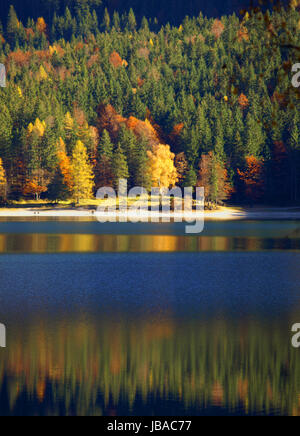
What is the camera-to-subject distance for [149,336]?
22.4 m

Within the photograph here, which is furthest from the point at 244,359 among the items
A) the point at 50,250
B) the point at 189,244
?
the point at 189,244

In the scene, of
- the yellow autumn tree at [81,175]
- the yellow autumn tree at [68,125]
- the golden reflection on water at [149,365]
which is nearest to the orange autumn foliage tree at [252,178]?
the yellow autumn tree at [81,175]

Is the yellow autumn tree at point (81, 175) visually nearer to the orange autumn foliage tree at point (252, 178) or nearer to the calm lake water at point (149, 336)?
the orange autumn foliage tree at point (252, 178)

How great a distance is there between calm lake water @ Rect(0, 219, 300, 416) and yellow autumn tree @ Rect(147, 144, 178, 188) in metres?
93.0

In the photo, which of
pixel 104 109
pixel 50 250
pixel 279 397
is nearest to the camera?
pixel 279 397

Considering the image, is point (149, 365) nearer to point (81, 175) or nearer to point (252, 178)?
point (81, 175)

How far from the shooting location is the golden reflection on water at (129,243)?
54.5 meters

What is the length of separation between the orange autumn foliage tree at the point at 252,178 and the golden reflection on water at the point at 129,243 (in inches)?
2722

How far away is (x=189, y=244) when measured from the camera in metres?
59.8

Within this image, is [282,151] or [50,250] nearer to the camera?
[50,250]

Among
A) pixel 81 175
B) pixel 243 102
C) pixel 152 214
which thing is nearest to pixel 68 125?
pixel 81 175

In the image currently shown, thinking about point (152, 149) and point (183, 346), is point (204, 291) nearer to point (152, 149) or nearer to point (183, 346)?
point (183, 346)

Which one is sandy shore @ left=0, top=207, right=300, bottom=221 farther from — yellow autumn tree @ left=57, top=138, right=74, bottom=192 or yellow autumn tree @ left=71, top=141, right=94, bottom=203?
yellow autumn tree @ left=57, top=138, right=74, bottom=192
